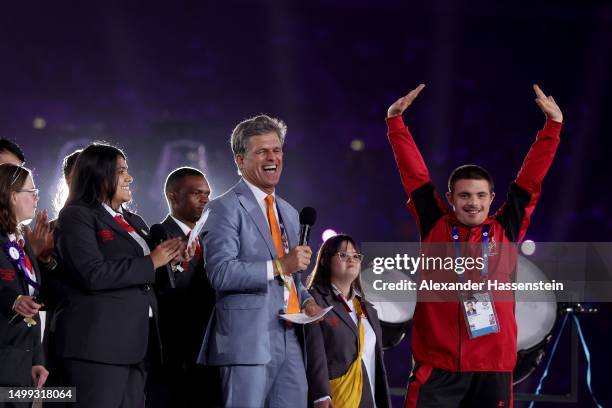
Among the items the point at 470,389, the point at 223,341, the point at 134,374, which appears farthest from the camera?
the point at 470,389

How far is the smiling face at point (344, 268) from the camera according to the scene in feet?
12.5

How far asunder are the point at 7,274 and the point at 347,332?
4.67 ft

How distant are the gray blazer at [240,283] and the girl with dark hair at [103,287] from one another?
29 centimetres

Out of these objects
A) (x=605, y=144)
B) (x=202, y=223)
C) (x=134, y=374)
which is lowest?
(x=134, y=374)

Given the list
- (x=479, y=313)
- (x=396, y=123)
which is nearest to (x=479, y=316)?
(x=479, y=313)

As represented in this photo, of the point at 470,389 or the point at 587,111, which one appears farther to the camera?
the point at 587,111

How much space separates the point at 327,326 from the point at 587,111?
256 centimetres

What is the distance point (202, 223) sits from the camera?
2.85 m

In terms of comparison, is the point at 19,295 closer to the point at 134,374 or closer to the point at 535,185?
the point at 134,374

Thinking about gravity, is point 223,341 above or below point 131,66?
below

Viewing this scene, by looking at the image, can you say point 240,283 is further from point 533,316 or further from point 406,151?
point 533,316

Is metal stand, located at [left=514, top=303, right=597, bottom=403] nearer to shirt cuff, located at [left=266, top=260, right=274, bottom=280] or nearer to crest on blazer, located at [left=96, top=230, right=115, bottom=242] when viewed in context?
shirt cuff, located at [left=266, top=260, right=274, bottom=280]

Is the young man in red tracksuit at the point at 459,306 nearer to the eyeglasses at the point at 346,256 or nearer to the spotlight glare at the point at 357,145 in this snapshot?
the eyeglasses at the point at 346,256

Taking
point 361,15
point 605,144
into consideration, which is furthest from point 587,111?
point 361,15
